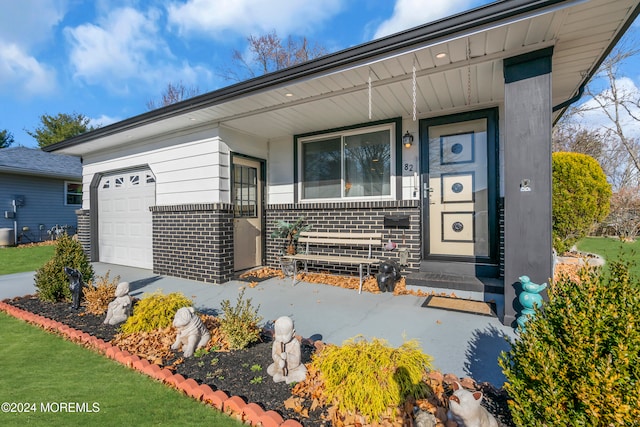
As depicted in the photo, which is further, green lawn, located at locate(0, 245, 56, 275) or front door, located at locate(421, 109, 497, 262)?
green lawn, located at locate(0, 245, 56, 275)

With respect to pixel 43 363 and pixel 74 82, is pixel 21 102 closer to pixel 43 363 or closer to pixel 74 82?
pixel 74 82

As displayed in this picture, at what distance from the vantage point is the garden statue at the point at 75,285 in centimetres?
374

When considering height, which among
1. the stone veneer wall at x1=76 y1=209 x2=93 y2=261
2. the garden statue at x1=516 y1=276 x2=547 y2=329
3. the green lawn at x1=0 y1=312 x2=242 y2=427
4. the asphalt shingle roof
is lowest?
the green lawn at x1=0 y1=312 x2=242 y2=427

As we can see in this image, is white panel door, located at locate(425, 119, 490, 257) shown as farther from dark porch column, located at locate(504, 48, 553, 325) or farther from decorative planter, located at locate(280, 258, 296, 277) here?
decorative planter, located at locate(280, 258, 296, 277)

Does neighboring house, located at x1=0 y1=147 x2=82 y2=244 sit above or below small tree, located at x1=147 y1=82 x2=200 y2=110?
below

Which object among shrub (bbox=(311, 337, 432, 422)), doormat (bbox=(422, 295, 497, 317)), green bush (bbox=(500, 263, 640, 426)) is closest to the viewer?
green bush (bbox=(500, 263, 640, 426))

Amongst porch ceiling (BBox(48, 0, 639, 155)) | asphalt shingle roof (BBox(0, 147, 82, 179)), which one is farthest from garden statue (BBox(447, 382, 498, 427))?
asphalt shingle roof (BBox(0, 147, 82, 179))

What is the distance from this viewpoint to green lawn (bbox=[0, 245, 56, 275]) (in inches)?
277

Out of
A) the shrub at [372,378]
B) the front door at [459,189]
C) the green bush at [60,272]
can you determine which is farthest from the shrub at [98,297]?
the front door at [459,189]

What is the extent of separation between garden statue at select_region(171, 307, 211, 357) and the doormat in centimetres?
263

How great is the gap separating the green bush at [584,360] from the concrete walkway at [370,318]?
0.88m

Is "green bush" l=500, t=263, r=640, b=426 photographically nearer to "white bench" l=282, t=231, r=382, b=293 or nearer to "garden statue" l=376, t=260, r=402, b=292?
"garden statue" l=376, t=260, r=402, b=292

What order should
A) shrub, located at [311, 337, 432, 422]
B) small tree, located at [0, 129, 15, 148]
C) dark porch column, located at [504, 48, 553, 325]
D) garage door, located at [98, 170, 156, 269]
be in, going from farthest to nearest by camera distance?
small tree, located at [0, 129, 15, 148]
garage door, located at [98, 170, 156, 269]
dark porch column, located at [504, 48, 553, 325]
shrub, located at [311, 337, 432, 422]

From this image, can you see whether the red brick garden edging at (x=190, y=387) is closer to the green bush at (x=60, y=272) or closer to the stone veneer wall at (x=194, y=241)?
the green bush at (x=60, y=272)
